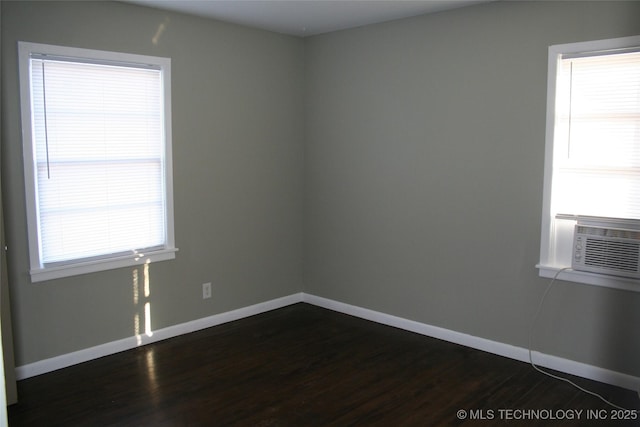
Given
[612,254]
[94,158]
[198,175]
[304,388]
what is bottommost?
[304,388]

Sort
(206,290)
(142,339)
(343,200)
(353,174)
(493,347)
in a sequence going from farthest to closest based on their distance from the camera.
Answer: (343,200)
(353,174)
(206,290)
(142,339)
(493,347)

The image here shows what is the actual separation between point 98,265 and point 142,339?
0.67 m

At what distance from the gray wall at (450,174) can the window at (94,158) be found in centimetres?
146

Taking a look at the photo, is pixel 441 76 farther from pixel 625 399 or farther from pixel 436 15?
pixel 625 399

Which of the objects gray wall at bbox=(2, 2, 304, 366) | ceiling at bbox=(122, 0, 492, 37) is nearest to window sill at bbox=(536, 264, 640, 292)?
ceiling at bbox=(122, 0, 492, 37)

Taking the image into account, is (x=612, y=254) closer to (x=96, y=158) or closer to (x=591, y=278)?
(x=591, y=278)

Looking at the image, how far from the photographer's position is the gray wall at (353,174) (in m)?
3.42

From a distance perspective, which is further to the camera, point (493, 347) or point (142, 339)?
point (142, 339)

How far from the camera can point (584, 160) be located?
3418 millimetres

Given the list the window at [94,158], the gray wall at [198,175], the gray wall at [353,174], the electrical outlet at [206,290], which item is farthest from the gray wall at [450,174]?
the window at [94,158]

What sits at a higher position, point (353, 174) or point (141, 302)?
point (353, 174)

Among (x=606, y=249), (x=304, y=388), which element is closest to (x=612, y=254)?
(x=606, y=249)

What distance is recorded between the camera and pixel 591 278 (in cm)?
339

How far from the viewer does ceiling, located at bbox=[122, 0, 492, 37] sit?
3684mm
